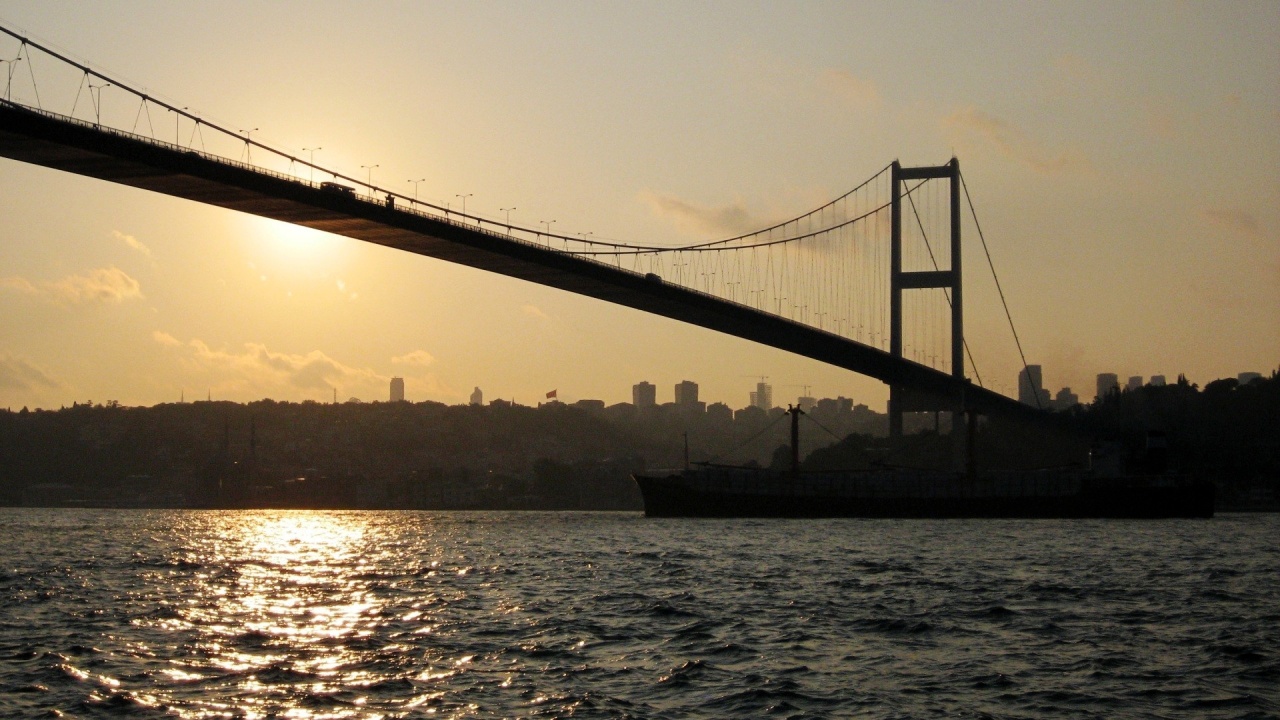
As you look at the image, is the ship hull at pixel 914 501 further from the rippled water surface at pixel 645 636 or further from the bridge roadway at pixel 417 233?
the rippled water surface at pixel 645 636

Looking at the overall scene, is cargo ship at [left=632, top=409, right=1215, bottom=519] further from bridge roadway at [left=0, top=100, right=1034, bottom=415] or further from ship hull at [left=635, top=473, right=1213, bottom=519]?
bridge roadway at [left=0, top=100, right=1034, bottom=415]

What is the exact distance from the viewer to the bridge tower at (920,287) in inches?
3228

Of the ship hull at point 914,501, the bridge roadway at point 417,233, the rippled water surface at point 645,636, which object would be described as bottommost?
the rippled water surface at point 645,636

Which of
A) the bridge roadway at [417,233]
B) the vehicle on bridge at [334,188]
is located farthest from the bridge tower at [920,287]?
the vehicle on bridge at [334,188]


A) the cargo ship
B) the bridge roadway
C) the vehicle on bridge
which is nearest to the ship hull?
the cargo ship

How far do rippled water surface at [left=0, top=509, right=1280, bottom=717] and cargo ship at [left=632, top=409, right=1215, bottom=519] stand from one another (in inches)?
1505

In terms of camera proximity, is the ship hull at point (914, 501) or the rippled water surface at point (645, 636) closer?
the rippled water surface at point (645, 636)

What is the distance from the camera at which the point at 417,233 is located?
5612cm

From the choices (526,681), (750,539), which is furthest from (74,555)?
(526,681)

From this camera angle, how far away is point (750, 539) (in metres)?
48.6

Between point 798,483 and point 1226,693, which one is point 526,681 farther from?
point 798,483

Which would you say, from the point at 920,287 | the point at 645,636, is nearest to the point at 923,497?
the point at 920,287

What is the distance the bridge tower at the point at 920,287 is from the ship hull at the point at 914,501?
16.8ft

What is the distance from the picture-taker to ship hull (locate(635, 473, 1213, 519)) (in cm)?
7631
